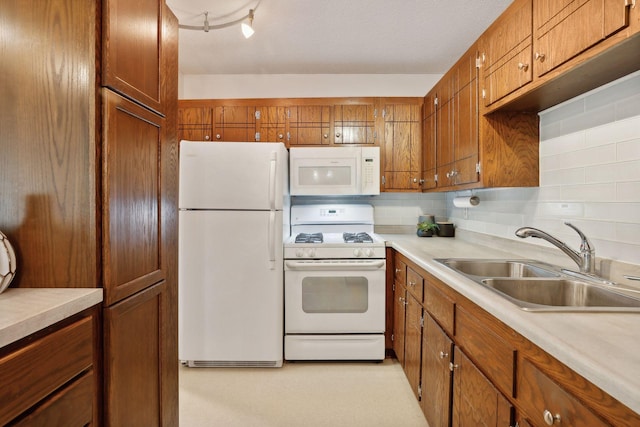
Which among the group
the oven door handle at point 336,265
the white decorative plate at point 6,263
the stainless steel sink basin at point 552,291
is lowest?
the oven door handle at point 336,265

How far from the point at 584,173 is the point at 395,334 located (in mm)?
1612

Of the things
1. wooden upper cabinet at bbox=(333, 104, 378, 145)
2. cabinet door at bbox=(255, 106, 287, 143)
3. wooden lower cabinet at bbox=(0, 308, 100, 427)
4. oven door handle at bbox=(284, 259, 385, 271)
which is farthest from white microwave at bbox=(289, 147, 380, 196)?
wooden lower cabinet at bbox=(0, 308, 100, 427)

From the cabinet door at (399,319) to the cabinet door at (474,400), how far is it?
886 mm

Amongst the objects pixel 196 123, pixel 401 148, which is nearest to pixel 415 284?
pixel 401 148

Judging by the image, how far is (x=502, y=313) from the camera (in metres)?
0.97

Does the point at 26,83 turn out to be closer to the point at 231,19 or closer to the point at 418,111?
the point at 231,19

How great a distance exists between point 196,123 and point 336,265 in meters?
1.82

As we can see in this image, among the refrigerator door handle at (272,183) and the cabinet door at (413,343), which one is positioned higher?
the refrigerator door handle at (272,183)

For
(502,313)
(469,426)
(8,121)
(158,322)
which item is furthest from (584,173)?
(8,121)

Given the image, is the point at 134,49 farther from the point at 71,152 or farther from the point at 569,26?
the point at 569,26

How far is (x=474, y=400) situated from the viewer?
1.19m

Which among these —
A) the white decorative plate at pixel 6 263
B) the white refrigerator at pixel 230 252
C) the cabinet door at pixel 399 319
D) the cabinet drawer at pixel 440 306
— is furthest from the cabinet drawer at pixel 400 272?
the white decorative plate at pixel 6 263

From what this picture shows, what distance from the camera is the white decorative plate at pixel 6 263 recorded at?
91 centimetres

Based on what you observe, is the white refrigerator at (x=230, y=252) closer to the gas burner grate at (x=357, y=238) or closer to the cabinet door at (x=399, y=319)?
the gas burner grate at (x=357, y=238)
